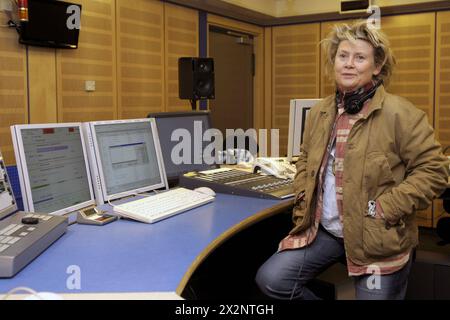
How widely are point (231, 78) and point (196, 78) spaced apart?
2166 mm

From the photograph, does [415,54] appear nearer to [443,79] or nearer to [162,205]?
[443,79]

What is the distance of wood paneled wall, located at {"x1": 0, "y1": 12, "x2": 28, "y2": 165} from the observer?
12.0ft

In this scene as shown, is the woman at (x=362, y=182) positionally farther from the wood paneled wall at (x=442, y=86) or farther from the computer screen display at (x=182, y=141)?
the wood paneled wall at (x=442, y=86)

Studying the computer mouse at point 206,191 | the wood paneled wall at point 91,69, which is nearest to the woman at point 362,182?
the computer mouse at point 206,191

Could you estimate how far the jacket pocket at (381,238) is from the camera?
181 centimetres

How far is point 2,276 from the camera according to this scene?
1272 mm

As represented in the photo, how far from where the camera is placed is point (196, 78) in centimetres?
407

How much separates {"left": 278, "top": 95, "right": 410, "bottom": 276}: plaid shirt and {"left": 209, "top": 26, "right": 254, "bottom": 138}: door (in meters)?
3.85

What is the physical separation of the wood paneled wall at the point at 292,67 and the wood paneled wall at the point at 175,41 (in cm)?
143

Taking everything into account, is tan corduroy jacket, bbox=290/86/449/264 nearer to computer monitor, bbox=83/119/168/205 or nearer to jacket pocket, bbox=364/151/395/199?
jacket pocket, bbox=364/151/395/199

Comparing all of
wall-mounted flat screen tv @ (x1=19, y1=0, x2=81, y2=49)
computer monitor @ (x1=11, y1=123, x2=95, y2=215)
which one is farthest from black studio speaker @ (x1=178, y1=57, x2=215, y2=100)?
computer monitor @ (x1=11, y1=123, x2=95, y2=215)

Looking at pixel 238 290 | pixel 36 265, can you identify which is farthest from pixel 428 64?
pixel 36 265

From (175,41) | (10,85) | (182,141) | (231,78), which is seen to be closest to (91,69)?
(10,85)

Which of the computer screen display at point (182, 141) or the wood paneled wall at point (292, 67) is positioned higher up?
the wood paneled wall at point (292, 67)
